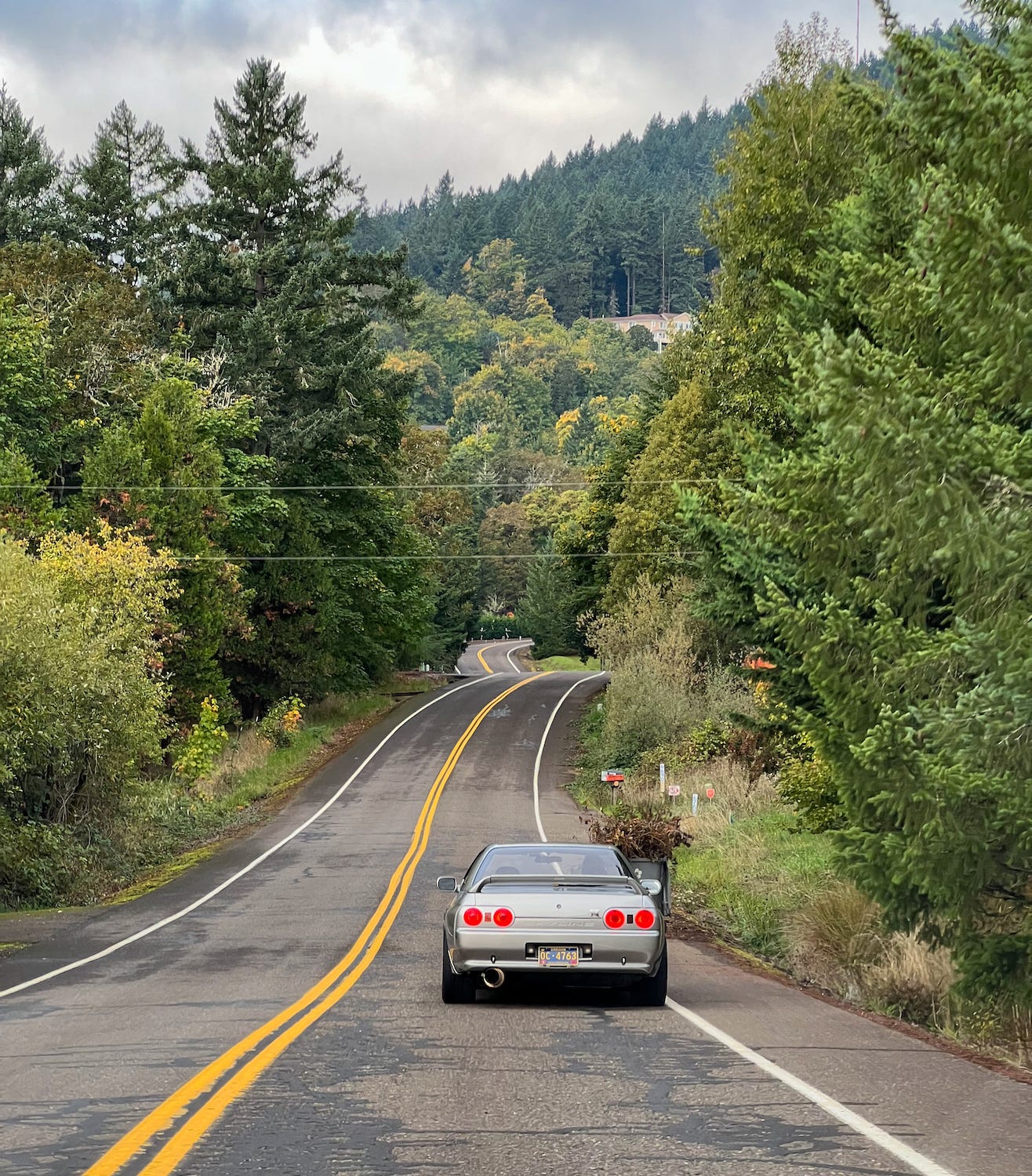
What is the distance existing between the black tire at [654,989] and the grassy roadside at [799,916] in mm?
2008

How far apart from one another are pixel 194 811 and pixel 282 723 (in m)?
13.7

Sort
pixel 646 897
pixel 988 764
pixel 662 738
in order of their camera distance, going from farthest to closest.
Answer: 1. pixel 662 738
2. pixel 646 897
3. pixel 988 764

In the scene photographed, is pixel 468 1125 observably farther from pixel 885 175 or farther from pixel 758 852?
pixel 758 852

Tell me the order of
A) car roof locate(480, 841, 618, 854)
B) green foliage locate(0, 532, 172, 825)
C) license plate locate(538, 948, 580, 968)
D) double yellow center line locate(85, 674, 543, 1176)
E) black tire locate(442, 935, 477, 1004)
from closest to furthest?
double yellow center line locate(85, 674, 543, 1176), license plate locate(538, 948, 580, 968), black tire locate(442, 935, 477, 1004), car roof locate(480, 841, 618, 854), green foliage locate(0, 532, 172, 825)

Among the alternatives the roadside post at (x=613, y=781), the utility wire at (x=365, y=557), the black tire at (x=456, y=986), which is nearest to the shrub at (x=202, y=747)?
the utility wire at (x=365, y=557)

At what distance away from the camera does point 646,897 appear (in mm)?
12555

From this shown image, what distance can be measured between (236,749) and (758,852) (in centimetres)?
2805

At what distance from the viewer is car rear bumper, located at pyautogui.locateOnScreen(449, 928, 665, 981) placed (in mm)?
12148

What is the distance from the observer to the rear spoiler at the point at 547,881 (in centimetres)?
1272

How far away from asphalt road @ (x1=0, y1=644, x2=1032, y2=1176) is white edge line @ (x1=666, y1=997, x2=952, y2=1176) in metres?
0.02

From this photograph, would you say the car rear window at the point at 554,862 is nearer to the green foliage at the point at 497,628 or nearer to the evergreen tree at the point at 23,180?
the evergreen tree at the point at 23,180

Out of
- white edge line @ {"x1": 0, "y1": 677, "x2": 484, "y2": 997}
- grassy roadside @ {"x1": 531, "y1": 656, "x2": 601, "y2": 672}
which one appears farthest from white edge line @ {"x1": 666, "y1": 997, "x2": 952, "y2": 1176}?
grassy roadside @ {"x1": 531, "y1": 656, "x2": 601, "y2": 672}

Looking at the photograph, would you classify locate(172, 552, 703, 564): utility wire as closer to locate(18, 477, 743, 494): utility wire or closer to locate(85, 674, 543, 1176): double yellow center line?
locate(18, 477, 743, 494): utility wire

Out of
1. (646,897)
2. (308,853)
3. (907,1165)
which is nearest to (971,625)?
(646,897)
